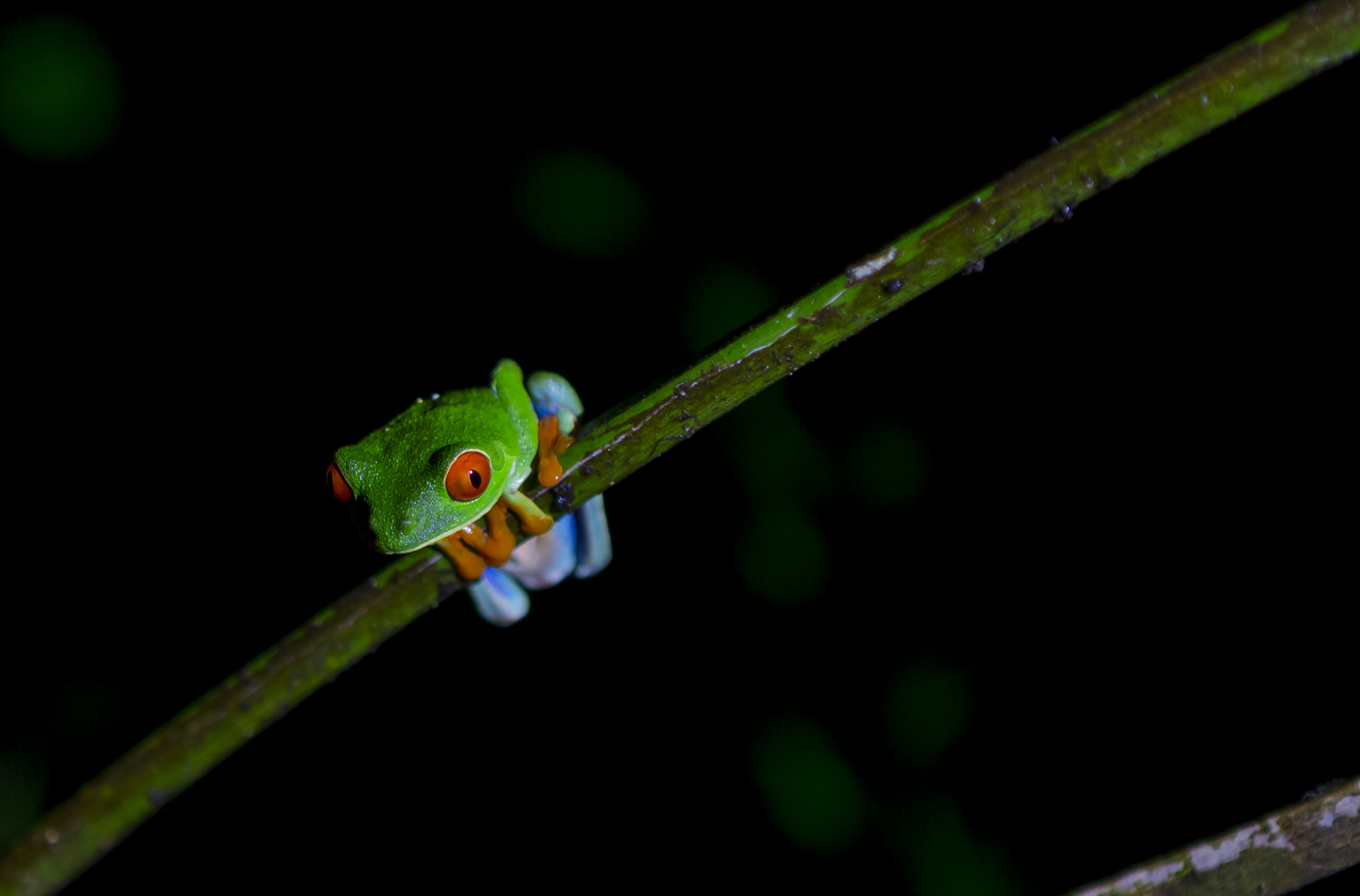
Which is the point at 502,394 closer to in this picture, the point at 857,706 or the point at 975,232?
the point at 975,232

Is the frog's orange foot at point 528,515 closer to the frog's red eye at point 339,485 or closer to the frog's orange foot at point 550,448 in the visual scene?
the frog's orange foot at point 550,448

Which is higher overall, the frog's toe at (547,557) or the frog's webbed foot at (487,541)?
the frog's webbed foot at (487,541)

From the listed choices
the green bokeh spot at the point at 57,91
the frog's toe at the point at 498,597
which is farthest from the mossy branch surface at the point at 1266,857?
Answer: the green bokeh spot at the point at 57,91

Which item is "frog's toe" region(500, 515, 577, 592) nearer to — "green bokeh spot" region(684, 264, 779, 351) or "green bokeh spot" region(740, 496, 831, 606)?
"green bokeh spot" region(684, 264, 779, 351)

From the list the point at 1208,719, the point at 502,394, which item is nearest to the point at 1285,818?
the point at 502,394

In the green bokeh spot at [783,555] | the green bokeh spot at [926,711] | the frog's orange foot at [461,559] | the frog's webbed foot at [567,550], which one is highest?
the frog's orange foot at [461,559]

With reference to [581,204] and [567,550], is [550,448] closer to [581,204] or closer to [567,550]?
[567,550]
